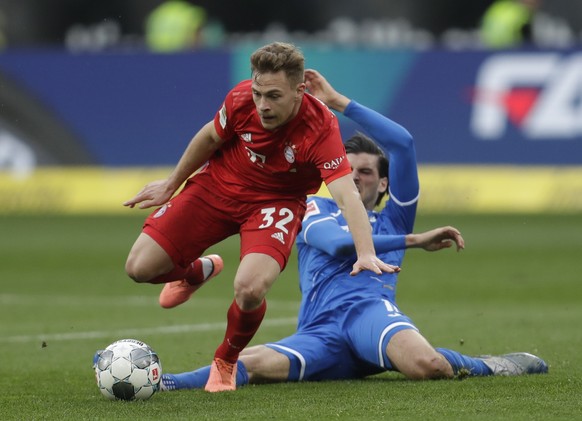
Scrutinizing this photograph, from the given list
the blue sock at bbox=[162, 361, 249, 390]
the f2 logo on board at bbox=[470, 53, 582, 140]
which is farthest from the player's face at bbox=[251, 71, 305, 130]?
the f2 logo on board at bbox=[470, 53, 582, 140]

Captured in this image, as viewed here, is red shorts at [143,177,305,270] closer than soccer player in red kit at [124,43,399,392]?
No

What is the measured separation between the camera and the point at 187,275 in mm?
7969

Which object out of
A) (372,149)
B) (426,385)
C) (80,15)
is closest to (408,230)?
(372,149)

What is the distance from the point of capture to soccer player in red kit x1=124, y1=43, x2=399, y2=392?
697 centimetres

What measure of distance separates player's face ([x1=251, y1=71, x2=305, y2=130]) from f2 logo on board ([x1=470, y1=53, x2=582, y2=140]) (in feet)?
36.8

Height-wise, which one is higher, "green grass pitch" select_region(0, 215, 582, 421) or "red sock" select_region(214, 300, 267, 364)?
"red sock" select_region(214, 300, 267, 364)

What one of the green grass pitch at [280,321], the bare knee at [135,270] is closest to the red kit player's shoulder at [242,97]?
the bare knee at [135,270]

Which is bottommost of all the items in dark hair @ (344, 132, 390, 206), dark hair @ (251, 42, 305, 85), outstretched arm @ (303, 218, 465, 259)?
outstretched arm @ (303, 218, 465, 259)

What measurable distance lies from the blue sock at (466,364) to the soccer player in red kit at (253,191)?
84cm

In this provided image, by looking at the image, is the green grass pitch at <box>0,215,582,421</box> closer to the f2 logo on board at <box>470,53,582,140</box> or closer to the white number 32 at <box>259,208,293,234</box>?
the white number 32 at <box>259,208,293,234</box>

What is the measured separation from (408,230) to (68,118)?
11749mm

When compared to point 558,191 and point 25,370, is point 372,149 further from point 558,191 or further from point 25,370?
point 558,191

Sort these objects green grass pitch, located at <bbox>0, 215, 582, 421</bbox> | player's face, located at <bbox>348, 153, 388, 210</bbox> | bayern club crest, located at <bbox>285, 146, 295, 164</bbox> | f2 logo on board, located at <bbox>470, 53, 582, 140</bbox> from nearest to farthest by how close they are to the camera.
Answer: green grass pitch, located at <bbox>0, 215, 582, 421</bbox>
bayern club crest, located at <bbox>285, 146, 295, 164</bbox>
player's face, located at <bbox>348, 153, 388, 210</bbox>
f2 logo on board, located at <bbox>470, 53, 582, 140</bbox>

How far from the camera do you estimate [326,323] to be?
766cm
